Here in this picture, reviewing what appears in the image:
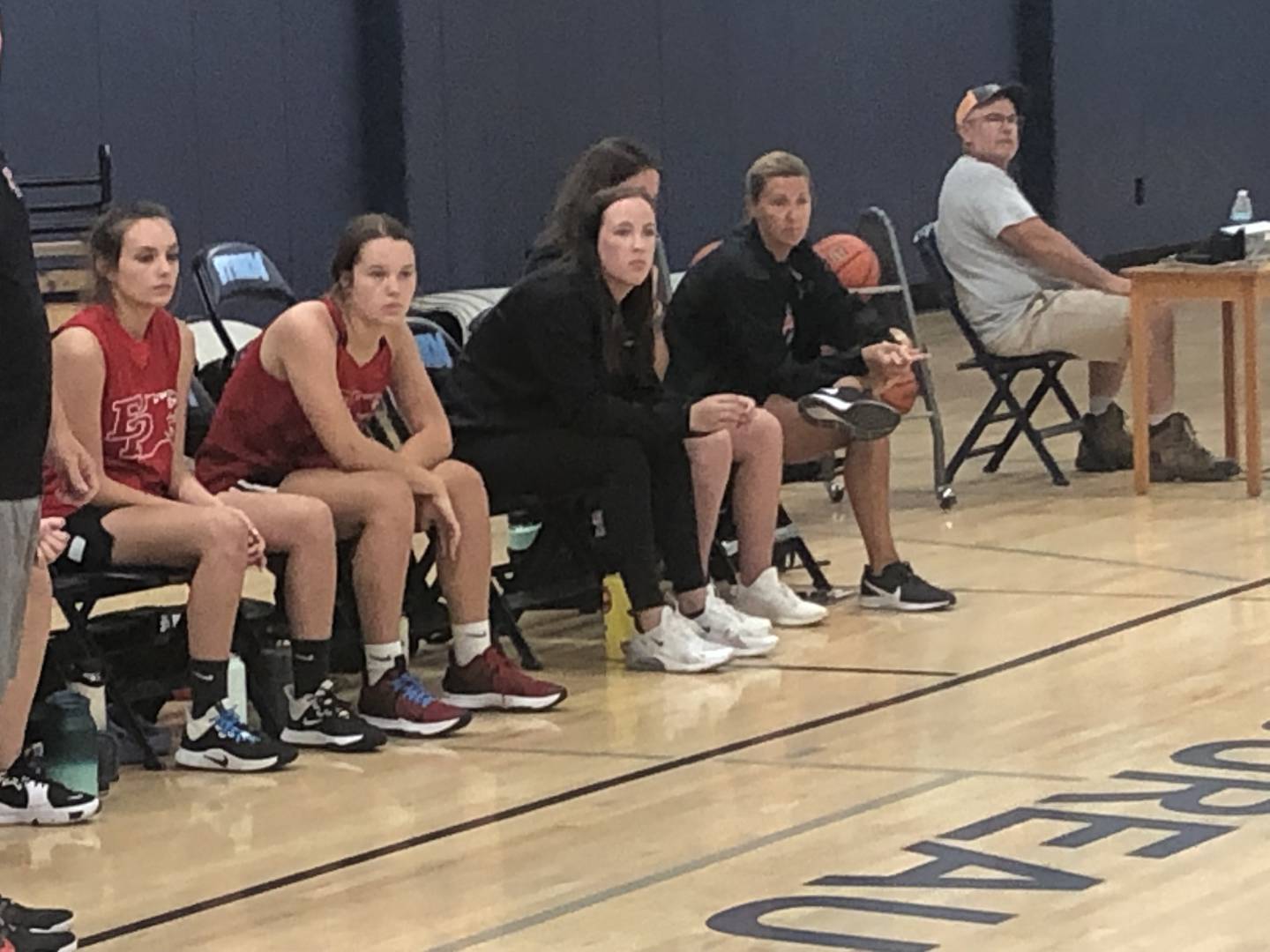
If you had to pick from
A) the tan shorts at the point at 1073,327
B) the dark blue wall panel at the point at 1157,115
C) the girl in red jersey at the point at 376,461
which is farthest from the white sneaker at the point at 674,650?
the dark blue wall panel at the point at 1157,115

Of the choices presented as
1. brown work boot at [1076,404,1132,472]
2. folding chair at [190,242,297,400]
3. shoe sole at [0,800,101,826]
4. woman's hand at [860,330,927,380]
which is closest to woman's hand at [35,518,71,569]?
shoe sole at [0,800,101,826]

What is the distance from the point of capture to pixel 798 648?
5961 mm

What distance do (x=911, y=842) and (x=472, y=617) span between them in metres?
1.50

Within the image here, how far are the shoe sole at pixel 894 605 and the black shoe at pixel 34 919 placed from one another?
296 cm

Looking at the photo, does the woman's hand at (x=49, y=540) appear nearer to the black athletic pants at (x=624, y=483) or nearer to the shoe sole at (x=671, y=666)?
the black athletic pants at (x=624, y=483)

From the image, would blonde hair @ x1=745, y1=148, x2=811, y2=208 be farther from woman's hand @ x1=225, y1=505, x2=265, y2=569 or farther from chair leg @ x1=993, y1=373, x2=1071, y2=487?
chair leg @ x1=993, y1=373, x2=1071, y2=487

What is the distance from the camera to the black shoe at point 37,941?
371 centimetres

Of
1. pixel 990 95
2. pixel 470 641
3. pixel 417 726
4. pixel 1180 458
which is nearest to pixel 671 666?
pixel 470 641

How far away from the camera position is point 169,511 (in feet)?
16.2

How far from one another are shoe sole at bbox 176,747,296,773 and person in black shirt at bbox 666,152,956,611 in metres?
1.70

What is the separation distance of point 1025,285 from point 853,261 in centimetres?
72

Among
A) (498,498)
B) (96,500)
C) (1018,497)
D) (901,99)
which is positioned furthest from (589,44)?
(96,500)

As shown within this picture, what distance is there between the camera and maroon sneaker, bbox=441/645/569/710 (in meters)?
5.43

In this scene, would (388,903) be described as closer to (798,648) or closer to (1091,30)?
(798,648)
